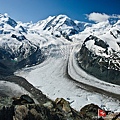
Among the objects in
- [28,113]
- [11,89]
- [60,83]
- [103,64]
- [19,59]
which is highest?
[19,59]

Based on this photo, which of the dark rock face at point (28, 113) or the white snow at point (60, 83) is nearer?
the dark rock face at point (28, 113)

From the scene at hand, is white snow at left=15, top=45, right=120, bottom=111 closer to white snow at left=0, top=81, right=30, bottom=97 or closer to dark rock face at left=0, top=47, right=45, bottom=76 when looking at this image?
white snow at left=0, top=81, right=30, bottom=97

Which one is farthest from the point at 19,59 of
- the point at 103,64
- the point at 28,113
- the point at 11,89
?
the point at 28,113

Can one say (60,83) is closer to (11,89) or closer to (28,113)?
(11,89)

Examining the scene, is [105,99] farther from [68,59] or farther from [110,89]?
[68,59]

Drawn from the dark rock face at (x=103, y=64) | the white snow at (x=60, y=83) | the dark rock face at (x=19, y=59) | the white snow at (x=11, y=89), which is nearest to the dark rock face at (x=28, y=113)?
the white snow at (x=60, y=83)

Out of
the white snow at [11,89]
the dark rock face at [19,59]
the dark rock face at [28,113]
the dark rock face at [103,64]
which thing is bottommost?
the dark rock face at [28,113]

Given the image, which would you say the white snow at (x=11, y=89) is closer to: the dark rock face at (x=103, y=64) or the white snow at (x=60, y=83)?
the white snow at (x=60, y=83)

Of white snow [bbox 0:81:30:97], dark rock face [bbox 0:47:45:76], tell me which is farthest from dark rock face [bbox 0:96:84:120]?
dark rock face [bbox 0:47:45:76]
